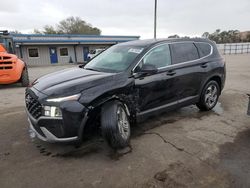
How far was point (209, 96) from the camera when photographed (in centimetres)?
542

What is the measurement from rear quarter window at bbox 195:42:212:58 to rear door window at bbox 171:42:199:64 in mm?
156

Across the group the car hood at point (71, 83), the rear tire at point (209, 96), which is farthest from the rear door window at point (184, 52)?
the car hood at point (71, 83)

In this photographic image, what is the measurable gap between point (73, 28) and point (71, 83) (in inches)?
1988

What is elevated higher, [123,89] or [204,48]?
[204,48]

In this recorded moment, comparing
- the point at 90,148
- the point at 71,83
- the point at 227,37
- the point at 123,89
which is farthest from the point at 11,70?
the point at 227,37

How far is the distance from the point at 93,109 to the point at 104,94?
0.93ft

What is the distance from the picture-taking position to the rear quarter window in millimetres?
5172

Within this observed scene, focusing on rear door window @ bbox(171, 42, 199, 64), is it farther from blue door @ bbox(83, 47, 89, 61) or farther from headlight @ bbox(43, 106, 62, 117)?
blue door @ bbox(83, 47, 89, 61)

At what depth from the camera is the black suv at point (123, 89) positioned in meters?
3.21

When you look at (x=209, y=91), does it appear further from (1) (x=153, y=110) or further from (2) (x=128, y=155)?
(2) (x=128, y=155)

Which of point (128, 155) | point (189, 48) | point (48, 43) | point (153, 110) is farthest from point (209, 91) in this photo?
point (48, 43)

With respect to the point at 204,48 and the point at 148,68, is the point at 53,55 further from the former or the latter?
the point at 148,68

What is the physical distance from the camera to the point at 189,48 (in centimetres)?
498

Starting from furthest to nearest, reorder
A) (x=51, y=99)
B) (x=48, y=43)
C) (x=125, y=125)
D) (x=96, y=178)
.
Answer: (x=48, y=43) < (x=125, y=125) < (x=51, y=99) < (x=96, y=178)
